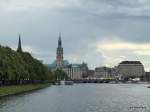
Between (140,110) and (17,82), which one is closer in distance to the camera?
(140,110)

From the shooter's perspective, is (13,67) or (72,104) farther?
(13,67)

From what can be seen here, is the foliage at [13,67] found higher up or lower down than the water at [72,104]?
higher up

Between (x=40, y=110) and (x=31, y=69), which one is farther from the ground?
(x=31, y=69)

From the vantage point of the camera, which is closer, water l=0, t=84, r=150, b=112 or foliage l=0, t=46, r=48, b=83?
water l=0, t=84, r=150, b=112

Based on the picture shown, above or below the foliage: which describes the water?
below

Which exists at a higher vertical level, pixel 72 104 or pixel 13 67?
pixel 13 67

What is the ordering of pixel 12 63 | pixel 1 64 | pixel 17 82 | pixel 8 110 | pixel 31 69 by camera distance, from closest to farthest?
1. pixel 8 110
2. pixel 1 64
3. pixel 12 63
4. pixel 17 82
5. pixel 31 69

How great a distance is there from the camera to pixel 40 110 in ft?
198

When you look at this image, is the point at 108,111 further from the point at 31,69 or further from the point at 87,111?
the point at 31,69

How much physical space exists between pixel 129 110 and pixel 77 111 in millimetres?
6810

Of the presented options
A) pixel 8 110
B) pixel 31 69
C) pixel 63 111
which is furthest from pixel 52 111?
pixel 31 69

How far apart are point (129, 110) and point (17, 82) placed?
101386 mm

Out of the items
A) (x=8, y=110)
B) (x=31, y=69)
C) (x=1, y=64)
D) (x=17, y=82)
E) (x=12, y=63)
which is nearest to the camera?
(x=8, y=110)

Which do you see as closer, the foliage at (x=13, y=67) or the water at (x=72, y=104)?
the water at (x=72, y=104)
